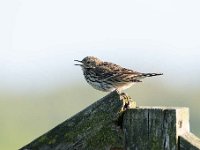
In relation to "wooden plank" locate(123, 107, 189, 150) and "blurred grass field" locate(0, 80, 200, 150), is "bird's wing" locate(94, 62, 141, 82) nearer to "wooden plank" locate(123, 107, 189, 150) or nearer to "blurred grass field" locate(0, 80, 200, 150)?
"wooden plank" locate(123, 107, 189, 150)

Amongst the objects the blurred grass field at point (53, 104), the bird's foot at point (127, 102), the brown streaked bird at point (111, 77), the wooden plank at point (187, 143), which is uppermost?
the bird's foot at point (127, 102)

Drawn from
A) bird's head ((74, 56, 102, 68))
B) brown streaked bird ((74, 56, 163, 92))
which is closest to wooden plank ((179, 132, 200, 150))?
brown streaked bird ((74, 56, 163, 92))

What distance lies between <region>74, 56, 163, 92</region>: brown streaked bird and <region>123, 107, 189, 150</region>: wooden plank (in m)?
6.80

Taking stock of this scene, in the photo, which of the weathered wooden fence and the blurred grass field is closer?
the weathered wooden fence

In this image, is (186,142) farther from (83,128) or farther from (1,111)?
(1,111)

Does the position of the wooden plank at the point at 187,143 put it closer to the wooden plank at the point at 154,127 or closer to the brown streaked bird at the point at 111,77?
the wooden plank at the point at 154,127

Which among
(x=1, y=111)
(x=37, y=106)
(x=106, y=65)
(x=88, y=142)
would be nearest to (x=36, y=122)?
(x=1, y=111)

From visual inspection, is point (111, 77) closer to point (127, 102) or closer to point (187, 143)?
point (127, 102)

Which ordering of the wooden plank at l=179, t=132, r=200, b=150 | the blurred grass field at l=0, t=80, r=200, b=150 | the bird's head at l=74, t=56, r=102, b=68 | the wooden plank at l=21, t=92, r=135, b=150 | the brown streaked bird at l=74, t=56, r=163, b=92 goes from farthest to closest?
the blurred grass field at l=0, t=80, r=200, b=150, the bird's head at l=74, t=56, r=102, b=68, the brown streaked bird at l=74, t=56, r=163, b=92, the wooden plank at l=21, t=92, r=135, b=150, the wooden plank at l=179, t=132, r=200, b=150

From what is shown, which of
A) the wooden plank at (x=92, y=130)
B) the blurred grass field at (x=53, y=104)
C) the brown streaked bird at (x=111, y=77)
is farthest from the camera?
the blurred grass field at (x=53, y=104)

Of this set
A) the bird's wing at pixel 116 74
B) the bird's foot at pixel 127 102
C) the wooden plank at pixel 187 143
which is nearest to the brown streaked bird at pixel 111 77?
the bird's wing at pixel 116 74

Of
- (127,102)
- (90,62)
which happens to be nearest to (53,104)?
(90,62)

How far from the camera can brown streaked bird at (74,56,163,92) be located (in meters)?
13.0

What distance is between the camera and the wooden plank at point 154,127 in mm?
5758
